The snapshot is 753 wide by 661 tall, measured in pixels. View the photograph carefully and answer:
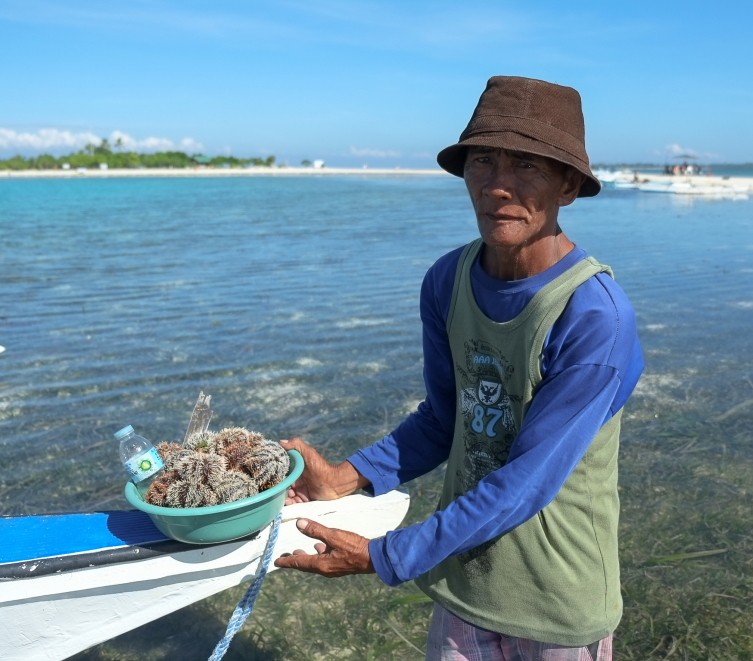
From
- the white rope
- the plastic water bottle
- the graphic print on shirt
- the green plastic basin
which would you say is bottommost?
the white rope

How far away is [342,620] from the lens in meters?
4.52

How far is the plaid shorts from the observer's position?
86.4 inches

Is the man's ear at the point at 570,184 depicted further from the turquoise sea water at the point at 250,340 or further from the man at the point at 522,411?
the turquoise sea water at the point at 250,340

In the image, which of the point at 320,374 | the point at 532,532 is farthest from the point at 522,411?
the point at 320,374

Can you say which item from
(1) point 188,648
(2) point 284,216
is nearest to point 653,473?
(1) point 188,648

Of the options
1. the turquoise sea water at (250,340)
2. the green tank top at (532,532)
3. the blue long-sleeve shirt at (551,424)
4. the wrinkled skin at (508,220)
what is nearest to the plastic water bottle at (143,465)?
the wrinkled skin at (508,220)

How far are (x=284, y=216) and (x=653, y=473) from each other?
29.3 meters

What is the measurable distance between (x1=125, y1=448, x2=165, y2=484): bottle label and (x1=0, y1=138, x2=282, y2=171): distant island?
157182 mm

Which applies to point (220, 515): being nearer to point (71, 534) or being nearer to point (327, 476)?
point (327, 476)

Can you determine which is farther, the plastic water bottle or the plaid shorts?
the plastic water bottle

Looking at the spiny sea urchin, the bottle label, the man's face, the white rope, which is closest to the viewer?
the man's face

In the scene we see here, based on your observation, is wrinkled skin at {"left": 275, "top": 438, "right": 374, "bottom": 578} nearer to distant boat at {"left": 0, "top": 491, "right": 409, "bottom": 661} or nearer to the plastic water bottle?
distant boat at {"left": 0, "top": 491, "right": 409, "bottom": 661}

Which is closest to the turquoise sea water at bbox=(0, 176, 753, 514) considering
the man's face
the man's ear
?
the man's face

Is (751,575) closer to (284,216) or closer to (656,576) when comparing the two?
(656,576)
